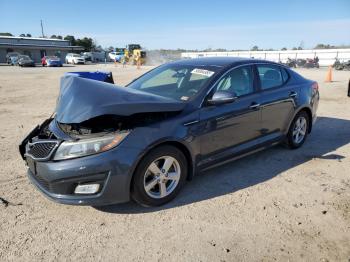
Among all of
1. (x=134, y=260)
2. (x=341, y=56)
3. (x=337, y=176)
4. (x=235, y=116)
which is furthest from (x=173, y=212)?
(x=341, y=56)

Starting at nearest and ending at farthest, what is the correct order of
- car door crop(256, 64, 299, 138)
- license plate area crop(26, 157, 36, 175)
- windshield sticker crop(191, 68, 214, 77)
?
1. license plate area crop(26, 157, 36, 175)
2. windshield sticker crop(191, 68, 214, 77)
3. car door crop(256, 64, 299, 138)

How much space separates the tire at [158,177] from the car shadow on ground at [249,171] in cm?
15

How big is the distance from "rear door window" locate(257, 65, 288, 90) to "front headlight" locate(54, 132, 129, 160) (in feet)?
8.83

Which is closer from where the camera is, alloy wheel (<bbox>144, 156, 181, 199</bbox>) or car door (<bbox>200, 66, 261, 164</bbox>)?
alloy wheel (<bbox>144, 156, 181, 199</bbox>)

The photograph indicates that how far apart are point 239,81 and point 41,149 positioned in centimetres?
281

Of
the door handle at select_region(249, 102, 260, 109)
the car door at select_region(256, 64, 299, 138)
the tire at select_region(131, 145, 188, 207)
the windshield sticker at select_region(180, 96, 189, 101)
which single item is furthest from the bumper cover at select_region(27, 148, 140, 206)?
the car door at select_region(256, 64, 299, 138)

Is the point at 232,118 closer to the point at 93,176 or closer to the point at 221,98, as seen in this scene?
the point at 221,98

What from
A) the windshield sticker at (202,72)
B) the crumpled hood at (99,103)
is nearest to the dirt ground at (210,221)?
the crumpled hood at (99,103)

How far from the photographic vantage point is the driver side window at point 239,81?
456 centimetres

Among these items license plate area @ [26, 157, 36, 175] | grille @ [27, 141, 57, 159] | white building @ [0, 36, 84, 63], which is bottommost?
license plate area @ [26, 157, 36, 175]

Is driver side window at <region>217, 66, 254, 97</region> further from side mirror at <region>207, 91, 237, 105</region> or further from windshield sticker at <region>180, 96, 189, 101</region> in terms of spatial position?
windshield sticker at <region>180, 96, 189, 101</region>

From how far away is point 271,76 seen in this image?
5.43 metres

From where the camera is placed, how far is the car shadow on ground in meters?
4.10

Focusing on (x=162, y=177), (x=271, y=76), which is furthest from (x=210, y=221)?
(x=271, y=76)
